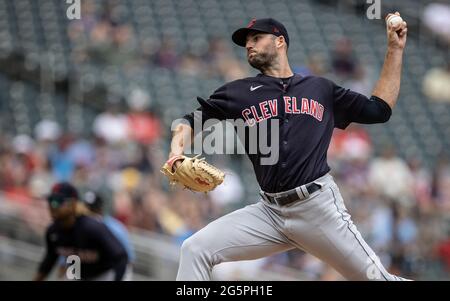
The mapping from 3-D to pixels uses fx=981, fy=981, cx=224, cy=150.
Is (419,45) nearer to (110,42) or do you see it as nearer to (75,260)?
(110,42)

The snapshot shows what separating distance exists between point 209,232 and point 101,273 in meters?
2.23

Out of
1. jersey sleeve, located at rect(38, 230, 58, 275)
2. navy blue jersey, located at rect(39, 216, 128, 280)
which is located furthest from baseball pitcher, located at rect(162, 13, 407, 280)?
jersey sleeve, located at rect(38, 230, 58, 275)

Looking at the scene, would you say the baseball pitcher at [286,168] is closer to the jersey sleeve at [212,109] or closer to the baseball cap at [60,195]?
the jersey sleeve at [212,109]

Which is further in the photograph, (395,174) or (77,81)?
(77,81)

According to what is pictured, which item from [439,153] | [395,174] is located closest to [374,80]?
[439,153]

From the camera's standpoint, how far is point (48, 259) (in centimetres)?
730

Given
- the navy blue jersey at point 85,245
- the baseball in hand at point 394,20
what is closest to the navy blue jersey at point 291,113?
the baseball in hand at point 394,20

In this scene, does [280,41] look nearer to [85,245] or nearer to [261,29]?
[261,29]

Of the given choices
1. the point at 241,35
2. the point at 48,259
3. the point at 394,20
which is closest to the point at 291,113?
the point at 241,35

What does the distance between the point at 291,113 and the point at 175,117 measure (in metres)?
7.25

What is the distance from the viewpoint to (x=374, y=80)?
1390cm

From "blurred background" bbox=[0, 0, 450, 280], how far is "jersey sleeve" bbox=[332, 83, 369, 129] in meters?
3.47

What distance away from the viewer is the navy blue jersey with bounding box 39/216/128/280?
23.5 ft
